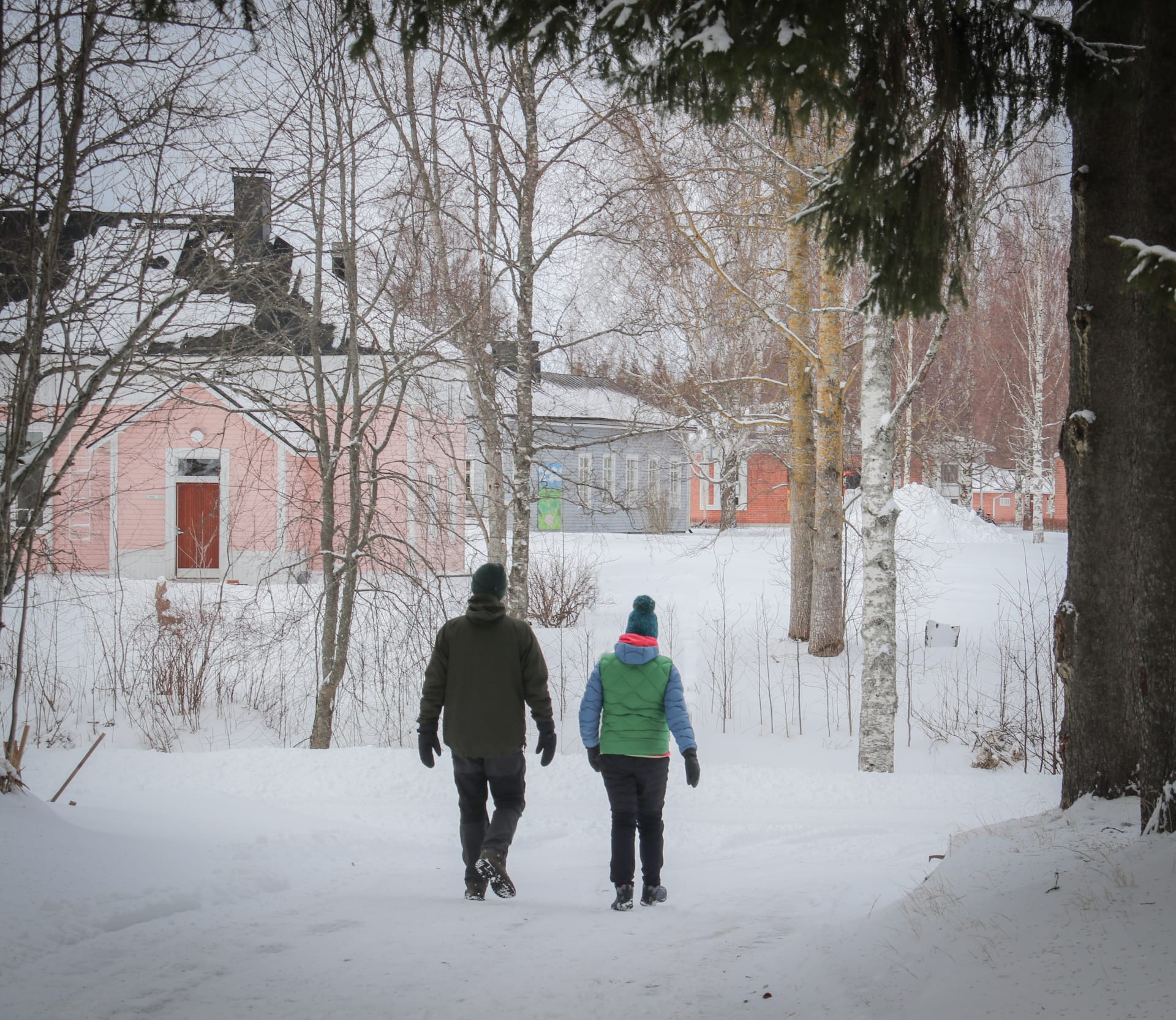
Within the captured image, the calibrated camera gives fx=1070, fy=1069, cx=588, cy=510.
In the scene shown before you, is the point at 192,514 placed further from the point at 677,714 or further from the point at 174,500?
the point at 677,714

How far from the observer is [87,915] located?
16.4ft

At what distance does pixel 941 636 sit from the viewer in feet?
54.3

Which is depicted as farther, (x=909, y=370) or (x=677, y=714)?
(x=909, y=370)

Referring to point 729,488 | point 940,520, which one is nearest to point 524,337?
point 729,488

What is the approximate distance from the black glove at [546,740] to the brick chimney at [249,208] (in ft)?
15.5

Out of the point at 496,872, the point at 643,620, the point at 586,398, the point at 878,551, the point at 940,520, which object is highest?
the point at 586,398

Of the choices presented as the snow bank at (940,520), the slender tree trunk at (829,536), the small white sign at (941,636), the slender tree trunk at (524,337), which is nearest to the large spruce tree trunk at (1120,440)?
the slender tree trunk at (524,337)

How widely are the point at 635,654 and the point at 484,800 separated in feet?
4.12

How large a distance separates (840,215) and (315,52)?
7292mm

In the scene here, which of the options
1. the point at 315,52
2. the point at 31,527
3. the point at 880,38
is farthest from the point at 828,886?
the point at 315,52

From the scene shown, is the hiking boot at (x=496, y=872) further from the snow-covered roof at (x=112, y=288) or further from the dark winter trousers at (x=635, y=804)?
the snow-covered roof at (x=112, y=288)

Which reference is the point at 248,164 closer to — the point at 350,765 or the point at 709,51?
the point at 350,765

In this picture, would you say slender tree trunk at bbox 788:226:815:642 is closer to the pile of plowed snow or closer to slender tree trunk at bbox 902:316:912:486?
slender tree trunk at bbox 902:316:912:486

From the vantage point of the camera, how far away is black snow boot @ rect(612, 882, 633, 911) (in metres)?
5.92
